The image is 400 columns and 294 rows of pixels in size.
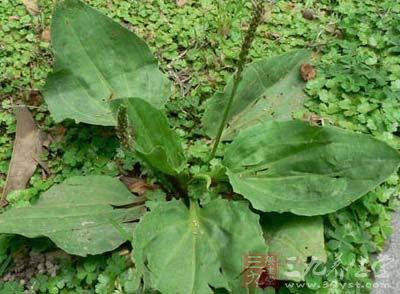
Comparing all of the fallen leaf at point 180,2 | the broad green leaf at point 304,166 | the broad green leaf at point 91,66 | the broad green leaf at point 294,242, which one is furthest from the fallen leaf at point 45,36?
the broad green leaf at point 294,242

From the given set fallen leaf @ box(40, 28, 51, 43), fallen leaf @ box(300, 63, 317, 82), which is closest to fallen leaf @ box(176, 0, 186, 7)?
fallen leaf @ box(40, 28, 51, 43)

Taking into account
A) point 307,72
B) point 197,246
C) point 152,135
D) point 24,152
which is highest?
point 307,72

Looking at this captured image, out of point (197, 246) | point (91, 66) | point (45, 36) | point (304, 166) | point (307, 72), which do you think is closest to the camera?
point (197, 246)

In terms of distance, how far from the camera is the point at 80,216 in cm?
222

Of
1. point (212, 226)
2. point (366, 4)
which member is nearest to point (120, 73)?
point (212, 226)

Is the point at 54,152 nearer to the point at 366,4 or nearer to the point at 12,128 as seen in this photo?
the point at 12,128

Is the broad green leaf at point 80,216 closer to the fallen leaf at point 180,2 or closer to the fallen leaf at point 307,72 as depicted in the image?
the fallen leaf at point 307,72

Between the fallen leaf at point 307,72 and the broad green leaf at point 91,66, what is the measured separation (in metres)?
0.62

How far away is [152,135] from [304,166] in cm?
57

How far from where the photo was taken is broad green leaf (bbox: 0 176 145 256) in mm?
2137

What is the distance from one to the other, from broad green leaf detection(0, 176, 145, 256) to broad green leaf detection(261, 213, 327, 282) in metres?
0.51

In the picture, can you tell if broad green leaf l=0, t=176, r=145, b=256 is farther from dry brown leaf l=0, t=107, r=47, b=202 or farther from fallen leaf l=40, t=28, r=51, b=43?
fallen leaf l=40, t=28, r=51, b=43

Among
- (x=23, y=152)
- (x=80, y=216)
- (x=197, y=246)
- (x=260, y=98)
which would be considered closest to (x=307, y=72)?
(x=260, y=98)

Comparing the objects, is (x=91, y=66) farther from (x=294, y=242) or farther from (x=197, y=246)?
(x=294, y=242)
